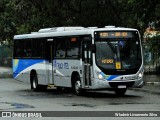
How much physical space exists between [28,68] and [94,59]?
690 cm

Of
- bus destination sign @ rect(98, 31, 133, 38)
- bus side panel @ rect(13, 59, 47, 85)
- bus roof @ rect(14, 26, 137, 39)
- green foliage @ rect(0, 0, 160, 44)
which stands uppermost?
green foliage @ rect(0, 0, 160, 44)

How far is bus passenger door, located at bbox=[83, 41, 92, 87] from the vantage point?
70.8 feet

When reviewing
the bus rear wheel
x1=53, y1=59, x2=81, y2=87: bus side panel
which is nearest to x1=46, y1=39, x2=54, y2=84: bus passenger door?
x1=53, y1=59, x2=81, y2=87: bus side panel

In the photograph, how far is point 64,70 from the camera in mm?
23703

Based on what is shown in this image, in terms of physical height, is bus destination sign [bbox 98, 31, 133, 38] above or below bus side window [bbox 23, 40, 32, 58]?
above

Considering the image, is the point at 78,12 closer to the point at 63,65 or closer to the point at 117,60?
the point at 63,65

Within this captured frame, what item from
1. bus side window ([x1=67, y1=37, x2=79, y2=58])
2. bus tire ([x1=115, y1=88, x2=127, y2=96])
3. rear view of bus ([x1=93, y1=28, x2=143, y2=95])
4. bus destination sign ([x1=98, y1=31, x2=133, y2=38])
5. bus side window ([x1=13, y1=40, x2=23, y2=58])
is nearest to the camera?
rear view of bus ([x1=93, y1=28, x2=143, y2=95])

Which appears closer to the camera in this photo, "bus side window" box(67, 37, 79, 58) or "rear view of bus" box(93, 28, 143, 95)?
"rear view of bus" box(93, 28, 143, 95)

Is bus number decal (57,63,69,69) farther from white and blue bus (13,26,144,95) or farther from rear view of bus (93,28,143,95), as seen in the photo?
rear view of bus (93,28,143,95)

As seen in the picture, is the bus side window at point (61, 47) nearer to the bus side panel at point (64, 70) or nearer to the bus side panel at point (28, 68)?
the bus side panel at point (64, 70)

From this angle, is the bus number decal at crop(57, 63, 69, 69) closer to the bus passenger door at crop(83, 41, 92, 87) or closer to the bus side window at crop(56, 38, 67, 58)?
the bus side window at crop(56, 38, 67, 58)

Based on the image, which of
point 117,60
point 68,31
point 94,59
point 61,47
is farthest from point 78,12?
point 117,60

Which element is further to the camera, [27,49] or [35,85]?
[27,49]

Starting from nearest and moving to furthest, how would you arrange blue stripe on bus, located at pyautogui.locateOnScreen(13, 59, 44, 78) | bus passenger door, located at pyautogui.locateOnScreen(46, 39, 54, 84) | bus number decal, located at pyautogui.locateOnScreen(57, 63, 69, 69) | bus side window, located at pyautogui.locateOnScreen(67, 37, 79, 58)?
bus side window, located at pyautogui.locateOnScreen(67, 37, 79, 58) < bus number decal, located at pyautogui.locateOnScreen(57, 63, 69, 69) < bus passenger door, located at pyautogui.locateOnScreen(46, 39, 54, 84) < blue stripe on bus, located at pyautogui.locateOnScreen(13, 59, 44, 78)
